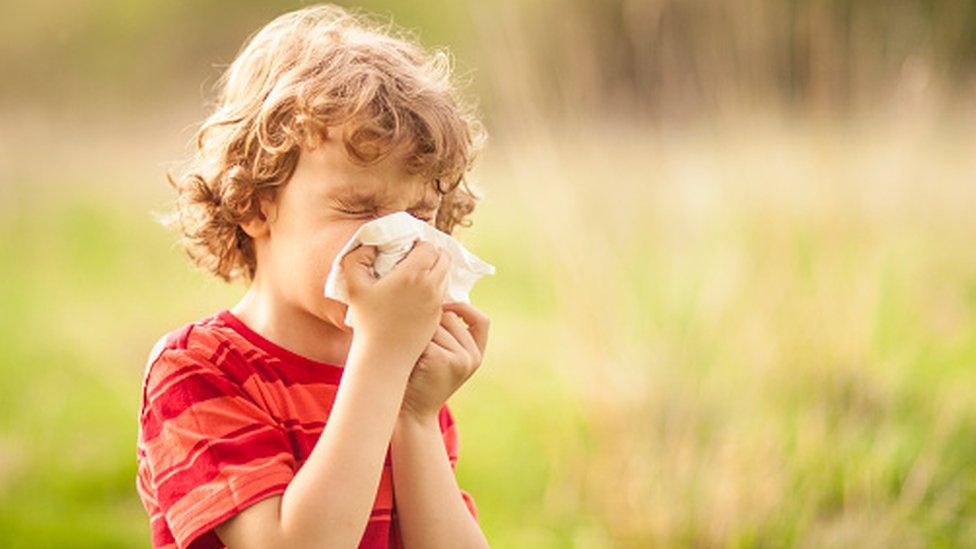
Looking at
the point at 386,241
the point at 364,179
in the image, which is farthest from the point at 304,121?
the point at 386,241

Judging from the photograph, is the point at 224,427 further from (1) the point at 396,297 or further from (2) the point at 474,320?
(2) the point at 474,320

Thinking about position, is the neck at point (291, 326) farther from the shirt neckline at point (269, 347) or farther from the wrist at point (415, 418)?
the wrist at point (415, 418)

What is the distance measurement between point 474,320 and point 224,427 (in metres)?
0.47

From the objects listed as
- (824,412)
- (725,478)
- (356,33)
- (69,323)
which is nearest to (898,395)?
(824,412)

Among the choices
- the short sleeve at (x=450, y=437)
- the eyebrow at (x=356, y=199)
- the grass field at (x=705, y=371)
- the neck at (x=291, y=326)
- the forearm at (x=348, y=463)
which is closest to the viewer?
the forearm at (x=348, y=463)

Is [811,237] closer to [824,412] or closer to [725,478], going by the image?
[824,412]

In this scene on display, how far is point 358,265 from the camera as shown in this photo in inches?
83.1

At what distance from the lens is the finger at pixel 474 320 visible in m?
2.31

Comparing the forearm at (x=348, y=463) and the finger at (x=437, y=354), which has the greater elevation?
the finger at (x=437, y=354)

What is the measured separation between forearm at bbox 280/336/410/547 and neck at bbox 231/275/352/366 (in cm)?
18

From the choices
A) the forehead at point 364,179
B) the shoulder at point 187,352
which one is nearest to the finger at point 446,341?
the forehead at point 364,179

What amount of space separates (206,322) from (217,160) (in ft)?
0.93

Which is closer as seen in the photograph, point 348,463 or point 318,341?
point 348,463

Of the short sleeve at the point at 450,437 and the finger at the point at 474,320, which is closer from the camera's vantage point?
the finger at the point at 474,320
